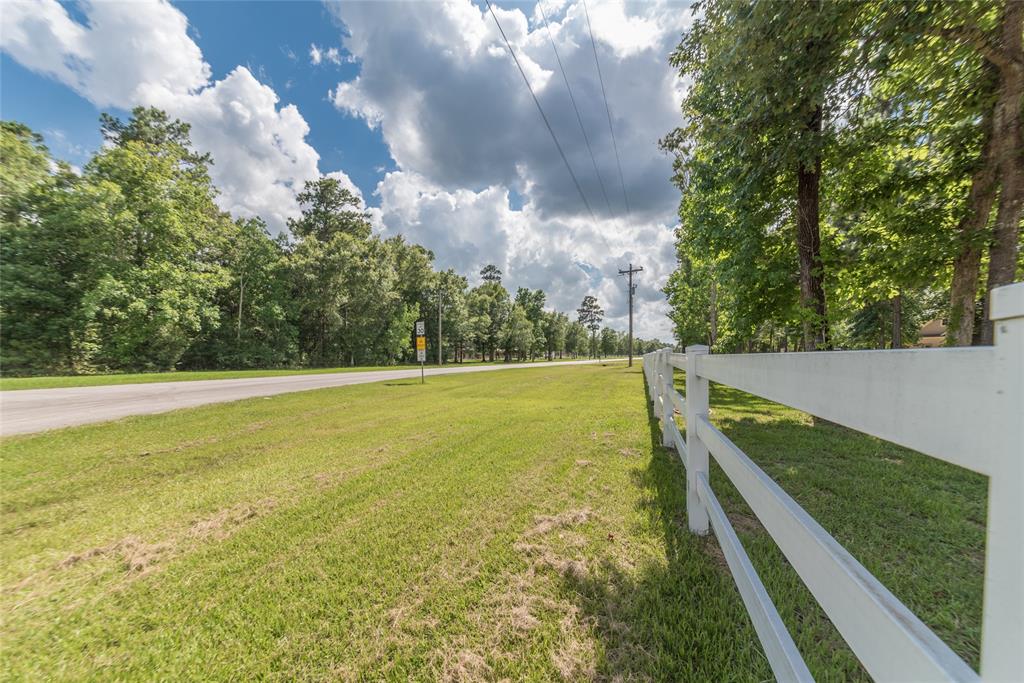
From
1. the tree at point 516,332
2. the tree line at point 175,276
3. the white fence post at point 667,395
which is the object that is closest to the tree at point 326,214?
the tree line at point 175,276

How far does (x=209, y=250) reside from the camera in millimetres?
31094

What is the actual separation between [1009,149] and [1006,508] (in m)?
8.12

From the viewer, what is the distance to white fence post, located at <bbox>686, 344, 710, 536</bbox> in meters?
2.64

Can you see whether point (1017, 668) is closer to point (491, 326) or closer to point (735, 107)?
point (735, 107)

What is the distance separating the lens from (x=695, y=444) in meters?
2.65

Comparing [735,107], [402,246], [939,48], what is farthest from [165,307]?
[939,48]

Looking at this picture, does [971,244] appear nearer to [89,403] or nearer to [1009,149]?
[1009,149]

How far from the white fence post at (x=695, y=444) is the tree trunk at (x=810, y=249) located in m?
6.52

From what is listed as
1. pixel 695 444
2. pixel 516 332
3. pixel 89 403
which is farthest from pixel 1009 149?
pixel 516 332

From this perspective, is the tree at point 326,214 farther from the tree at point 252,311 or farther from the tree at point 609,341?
the tree at point 609,341

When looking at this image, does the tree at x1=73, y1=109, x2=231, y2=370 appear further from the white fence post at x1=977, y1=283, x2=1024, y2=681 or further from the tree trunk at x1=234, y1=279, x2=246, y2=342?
the white fence post at x1=977, y1=283, x2=1024, y2=681

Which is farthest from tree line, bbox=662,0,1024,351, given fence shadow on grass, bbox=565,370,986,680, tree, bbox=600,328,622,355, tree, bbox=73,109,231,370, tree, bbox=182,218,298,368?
tree, bbox=600,328,622,355

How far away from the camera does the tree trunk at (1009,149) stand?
4699mm

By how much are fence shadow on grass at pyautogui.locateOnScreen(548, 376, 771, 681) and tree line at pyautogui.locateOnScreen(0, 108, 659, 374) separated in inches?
1198
